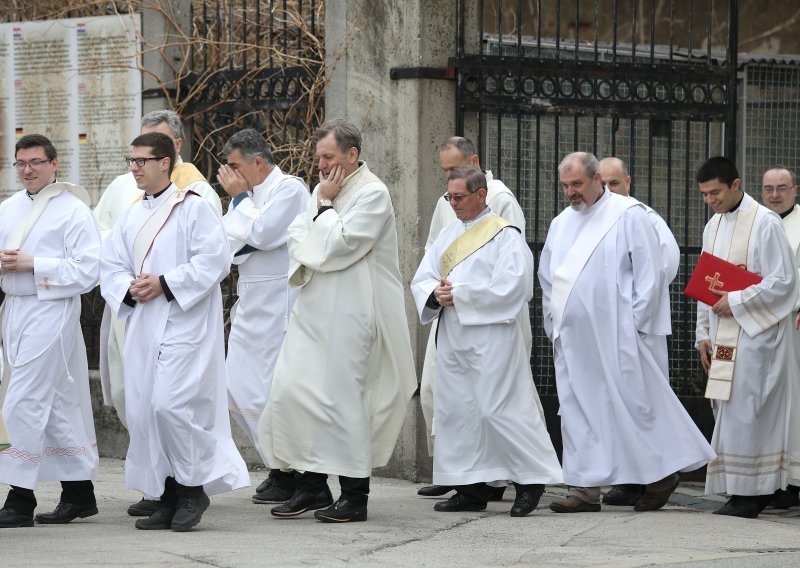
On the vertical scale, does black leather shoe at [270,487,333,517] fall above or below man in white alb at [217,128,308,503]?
below

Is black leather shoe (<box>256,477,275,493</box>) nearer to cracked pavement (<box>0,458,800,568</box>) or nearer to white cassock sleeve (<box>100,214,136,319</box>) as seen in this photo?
cracked pavement (<box>0,458,800,568</box>)

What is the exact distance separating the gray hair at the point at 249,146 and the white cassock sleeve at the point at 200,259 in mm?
1143

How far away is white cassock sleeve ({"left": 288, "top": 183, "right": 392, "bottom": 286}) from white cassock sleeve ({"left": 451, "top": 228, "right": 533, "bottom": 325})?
58 centimetres

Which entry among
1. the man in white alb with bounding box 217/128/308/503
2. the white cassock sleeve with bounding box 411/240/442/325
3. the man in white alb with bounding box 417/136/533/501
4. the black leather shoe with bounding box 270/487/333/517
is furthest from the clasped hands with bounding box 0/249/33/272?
the man in white alb with bounding box 417/136/533/501

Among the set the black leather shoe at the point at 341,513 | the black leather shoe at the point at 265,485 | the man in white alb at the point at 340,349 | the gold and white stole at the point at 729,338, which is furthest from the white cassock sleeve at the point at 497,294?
the black leather shoe at the point at 265,485

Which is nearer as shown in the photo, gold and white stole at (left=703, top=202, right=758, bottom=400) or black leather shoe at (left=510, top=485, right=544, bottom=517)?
black leather shoe at (left=510, top=485, right=544, bottom=517)

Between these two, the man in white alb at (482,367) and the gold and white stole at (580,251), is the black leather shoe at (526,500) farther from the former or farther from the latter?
the gold and white stole at (580,251)

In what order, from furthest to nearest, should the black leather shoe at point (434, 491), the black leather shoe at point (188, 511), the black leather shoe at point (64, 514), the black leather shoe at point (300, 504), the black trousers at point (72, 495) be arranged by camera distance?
the black leather shoe at point (434, 491) → the black leather shoe at point (300, 504) → the black leather shoe at point (64, 514) → the black trousers at point (72, 495) → the black leather shoe at point (188, 511)

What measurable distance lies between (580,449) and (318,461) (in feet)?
5.09

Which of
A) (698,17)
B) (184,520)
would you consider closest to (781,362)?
(184,520)

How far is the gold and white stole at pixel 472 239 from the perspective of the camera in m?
8.27

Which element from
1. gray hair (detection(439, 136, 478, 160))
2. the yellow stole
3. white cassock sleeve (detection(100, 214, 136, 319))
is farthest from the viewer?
→ gray hair (detection(439, 136, 478, 160))

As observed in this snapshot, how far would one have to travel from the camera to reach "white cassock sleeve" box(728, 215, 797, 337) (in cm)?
856

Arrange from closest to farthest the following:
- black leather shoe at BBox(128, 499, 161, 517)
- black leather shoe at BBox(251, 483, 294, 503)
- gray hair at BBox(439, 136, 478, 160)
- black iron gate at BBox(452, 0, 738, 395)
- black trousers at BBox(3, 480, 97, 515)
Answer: black trousers at BBox(3, 480, 97, 515) < black leather shoe at BBox(128, 499, 161, 517) < black leather shoe at BBox(251, 483, 294, 503) < gray hair at BBox(439, 136, 478, 160) < black iron gate at BBox(452, 0, 738, 395)
